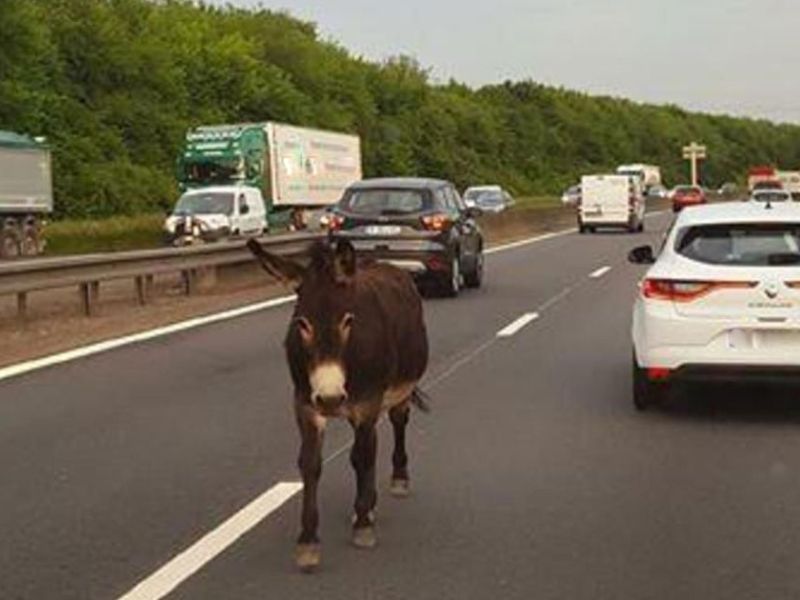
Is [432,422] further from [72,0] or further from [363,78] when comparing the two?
[363,78]

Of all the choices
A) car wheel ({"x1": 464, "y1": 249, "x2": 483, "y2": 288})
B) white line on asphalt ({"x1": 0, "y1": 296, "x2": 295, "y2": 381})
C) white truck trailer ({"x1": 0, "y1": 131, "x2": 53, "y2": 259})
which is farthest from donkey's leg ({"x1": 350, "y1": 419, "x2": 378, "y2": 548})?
white truck trailer ({"x1": 0, "y1": 131, "x2": 53, "y2": 259})

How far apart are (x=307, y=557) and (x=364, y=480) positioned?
532 mm

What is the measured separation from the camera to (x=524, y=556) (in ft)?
20.9

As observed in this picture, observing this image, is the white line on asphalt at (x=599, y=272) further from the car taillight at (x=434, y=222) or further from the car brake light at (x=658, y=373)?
the car brake light at (x=658, y=373)

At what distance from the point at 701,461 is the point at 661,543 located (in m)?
2.03

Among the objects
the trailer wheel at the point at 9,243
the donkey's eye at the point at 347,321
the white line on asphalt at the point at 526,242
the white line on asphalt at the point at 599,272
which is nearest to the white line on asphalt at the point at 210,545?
the donkey's eye at the point at 347,321

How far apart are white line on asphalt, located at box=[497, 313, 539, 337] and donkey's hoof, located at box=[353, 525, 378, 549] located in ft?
30.9

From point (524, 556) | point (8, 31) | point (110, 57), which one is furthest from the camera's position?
point (110, 57)

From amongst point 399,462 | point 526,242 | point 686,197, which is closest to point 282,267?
point 399,462

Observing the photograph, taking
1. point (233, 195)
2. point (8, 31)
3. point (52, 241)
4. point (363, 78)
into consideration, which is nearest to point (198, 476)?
point (233, 195)

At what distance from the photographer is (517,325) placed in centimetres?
1705

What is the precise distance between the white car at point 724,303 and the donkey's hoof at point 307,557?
4458mm

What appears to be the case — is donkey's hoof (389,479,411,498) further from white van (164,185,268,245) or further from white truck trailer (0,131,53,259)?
white truck trailer (0,131,53,259)

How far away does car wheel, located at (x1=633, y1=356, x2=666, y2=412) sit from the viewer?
10.3 metres
